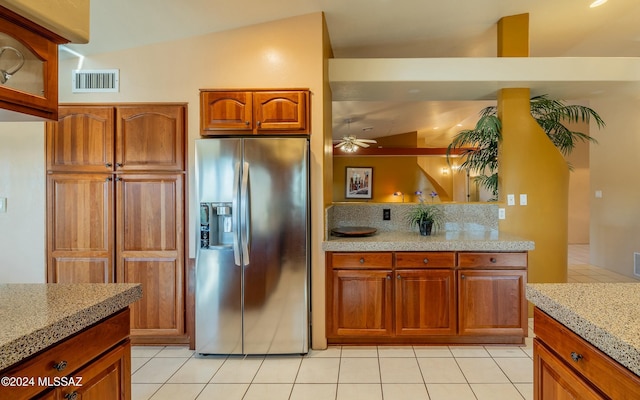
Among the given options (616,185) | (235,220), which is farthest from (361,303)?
(616,185)

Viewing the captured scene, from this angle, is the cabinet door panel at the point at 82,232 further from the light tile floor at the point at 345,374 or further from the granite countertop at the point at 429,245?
the granite countertop at the point at 429,245

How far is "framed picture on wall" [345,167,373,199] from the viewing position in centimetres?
883

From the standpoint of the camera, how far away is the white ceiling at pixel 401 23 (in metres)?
2.40

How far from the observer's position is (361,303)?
2666mm

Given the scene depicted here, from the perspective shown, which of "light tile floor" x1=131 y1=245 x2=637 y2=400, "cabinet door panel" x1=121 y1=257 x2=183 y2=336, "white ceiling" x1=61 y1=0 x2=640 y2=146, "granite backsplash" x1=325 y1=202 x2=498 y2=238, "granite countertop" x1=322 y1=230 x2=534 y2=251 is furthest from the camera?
"granite backsplash" x1=325 y1=202 x2=498 y2=238

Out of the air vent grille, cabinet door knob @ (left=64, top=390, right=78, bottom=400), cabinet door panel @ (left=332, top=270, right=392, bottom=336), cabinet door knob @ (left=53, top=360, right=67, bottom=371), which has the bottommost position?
cabinet door panel @ (left=332, top=270, right=392, bottom=336)

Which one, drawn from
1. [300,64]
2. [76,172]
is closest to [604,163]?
[300,64]

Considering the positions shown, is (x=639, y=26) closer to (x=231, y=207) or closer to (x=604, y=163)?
(x=604, y=163)

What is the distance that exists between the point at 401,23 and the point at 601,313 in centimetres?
278

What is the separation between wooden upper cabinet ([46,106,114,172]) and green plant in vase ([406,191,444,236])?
106 inches

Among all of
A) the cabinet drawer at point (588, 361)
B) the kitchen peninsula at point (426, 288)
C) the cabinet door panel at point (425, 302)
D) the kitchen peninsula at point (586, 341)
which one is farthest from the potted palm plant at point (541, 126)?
the cabinet drawer at point (588, 361)

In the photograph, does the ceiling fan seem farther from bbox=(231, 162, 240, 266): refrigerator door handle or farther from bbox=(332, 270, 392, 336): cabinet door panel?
bbox=(231, 162, 240, 266): refrigerator door handle

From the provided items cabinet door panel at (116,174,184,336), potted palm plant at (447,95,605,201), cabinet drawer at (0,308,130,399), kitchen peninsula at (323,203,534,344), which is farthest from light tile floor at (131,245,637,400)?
potted palm plant at (447,95,605,201)

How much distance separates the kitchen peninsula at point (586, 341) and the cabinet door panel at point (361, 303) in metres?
1.35
